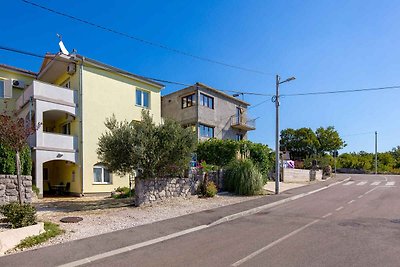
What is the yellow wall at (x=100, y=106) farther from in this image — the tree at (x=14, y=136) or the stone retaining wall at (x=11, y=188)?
the tree at (x=14, y=136)

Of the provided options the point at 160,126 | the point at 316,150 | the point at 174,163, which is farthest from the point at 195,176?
the point at 316,150

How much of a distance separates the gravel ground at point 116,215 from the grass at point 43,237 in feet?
0.50

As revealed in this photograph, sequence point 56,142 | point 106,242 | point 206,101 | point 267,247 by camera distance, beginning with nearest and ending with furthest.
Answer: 1. point 267,247
2. point 106,242
3. point 56,142
4. point 206,101

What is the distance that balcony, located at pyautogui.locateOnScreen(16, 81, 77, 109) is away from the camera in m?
18.4

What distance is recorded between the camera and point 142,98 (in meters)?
24.5

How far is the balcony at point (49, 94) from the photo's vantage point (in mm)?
18391

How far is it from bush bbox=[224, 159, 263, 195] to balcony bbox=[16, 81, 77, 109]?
10915 mm

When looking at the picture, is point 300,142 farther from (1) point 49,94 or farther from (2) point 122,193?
(1) point 49,94

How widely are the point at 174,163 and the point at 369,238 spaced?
8.76m

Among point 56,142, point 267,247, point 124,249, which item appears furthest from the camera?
point 56,142

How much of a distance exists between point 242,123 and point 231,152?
14.3 meters

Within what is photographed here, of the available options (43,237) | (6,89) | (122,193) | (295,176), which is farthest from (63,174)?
(295,176)

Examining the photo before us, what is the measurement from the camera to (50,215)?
1138 cm

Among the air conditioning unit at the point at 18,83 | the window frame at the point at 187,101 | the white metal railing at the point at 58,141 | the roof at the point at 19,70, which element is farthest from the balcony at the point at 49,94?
the window frame at the point at 187,101
